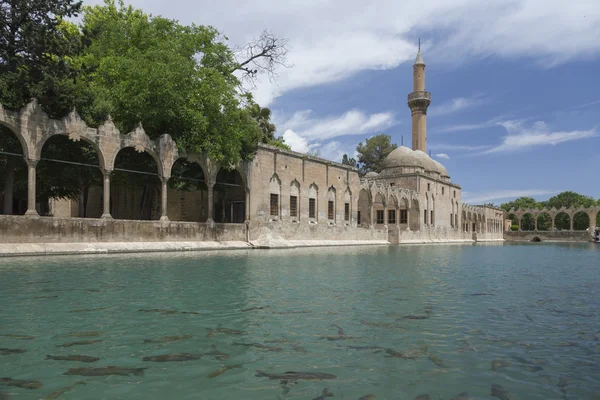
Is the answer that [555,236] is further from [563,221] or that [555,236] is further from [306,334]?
[306,334]

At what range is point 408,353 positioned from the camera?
466 cm

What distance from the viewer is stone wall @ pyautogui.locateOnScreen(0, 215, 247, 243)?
15.2m

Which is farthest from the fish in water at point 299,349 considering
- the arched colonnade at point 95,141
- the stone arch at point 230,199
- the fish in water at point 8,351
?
the stone arch at point 230,199

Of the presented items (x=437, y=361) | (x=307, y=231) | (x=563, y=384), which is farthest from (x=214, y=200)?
(x=563, y=384)

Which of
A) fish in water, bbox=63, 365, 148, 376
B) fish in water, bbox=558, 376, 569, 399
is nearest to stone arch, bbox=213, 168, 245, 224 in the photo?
fish in water, bbox=63, 365, 148, 376

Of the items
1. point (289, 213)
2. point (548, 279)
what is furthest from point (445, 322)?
point (289, 213)

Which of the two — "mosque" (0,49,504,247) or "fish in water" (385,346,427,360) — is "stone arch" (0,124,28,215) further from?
"fish in water" (385,346,427,360)

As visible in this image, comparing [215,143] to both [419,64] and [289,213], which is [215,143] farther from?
[419,64]

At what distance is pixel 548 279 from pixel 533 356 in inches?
311

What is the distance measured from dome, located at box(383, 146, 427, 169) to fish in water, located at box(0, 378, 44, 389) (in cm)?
4919

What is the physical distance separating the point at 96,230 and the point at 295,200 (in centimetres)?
1455

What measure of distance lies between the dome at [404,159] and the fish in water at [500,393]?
158 ft

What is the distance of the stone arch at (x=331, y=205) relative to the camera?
32.9 m

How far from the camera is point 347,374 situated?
13.0ft
